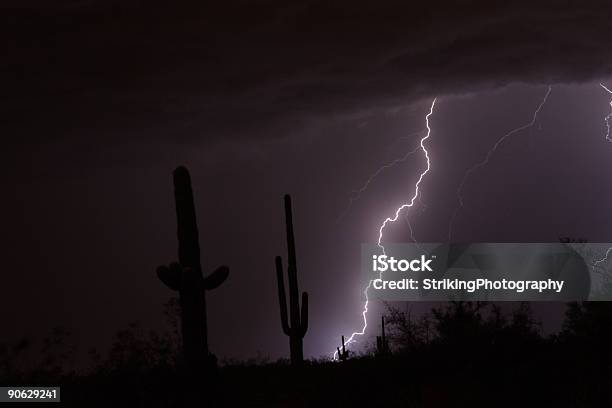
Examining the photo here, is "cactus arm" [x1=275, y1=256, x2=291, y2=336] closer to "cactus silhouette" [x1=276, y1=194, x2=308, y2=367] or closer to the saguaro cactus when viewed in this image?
"cactus silhouette" [x1=276, y1=194, x2=308, y2=367]

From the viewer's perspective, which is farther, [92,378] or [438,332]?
[438,332]

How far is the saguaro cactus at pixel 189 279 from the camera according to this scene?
11.2m

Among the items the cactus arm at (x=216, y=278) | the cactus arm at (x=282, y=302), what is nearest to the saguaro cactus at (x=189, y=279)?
the cactus arm at (x=216, y=278)

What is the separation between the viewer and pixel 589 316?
1070 inches

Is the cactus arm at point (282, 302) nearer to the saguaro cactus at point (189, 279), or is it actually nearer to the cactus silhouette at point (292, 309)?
the cactus silhouette at point (292, 309)

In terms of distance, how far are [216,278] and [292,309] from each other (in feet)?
30.4

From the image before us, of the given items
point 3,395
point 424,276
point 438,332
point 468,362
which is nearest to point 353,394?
point 468,362

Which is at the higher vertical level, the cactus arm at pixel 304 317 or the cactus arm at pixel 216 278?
the cactus arm at pixel 304 317

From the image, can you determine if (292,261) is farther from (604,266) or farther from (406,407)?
(604,266)

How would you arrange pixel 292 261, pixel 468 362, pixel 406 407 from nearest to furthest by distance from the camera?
pixel 406 407
pixel 468 362
pixel 292 261

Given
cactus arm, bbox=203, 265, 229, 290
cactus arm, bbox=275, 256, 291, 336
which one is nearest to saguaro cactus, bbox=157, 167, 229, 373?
→ cactus arm, bbox=203, 265, 229, 290

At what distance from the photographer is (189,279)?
11227 mm

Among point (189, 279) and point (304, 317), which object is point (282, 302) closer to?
point (304, 317)

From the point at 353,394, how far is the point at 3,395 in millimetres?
5824
